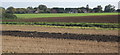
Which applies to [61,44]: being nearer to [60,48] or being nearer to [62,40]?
[60,48]

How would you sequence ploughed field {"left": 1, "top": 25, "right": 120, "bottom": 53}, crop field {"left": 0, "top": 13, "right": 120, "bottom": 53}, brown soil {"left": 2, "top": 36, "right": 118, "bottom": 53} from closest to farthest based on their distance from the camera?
brown soil {"left": 2, "top": 36, "right": 118, "bottom": 53} → ploughed field {"left": 1, "top": 25, "right": 120, "bottom": 53} → crop field {"left": 0, "top": 13, "right": 120, "bottom": 53}

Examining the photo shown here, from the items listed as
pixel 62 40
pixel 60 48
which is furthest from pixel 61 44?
pixel 62 40

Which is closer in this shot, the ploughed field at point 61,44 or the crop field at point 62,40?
the ploughed field at point 61,44

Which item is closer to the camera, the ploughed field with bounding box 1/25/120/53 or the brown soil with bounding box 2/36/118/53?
the brown soil with bounding box 2/36/118/53

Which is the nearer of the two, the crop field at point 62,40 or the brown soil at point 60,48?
the brown soil at point 60,48

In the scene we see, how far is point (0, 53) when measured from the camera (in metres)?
13.0

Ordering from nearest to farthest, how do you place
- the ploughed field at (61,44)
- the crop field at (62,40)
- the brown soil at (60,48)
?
1. the brown soil at (60,48)
2. the ploughed field at (61,44)
3. the crop field at (62,40)

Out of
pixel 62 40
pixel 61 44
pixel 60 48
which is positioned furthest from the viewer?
pixel 62 40

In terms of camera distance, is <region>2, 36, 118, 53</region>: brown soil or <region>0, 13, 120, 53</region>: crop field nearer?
<region>2, 36, 118, 53</region>: brown soil

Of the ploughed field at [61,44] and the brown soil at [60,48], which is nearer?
the brown soil at [60,48]

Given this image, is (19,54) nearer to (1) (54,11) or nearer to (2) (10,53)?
(2) (10,53)

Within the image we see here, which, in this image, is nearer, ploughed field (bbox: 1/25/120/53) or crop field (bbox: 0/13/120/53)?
ploughed field (bbox: 1/25/120/53)

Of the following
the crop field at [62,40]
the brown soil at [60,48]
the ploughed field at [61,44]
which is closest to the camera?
the brown soil at [60,48]

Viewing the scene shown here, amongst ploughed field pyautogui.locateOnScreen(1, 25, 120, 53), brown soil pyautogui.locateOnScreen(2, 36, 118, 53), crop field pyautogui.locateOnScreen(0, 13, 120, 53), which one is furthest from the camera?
crop field pyautogui.locateOnScreen(0, 13, 120, 53)
